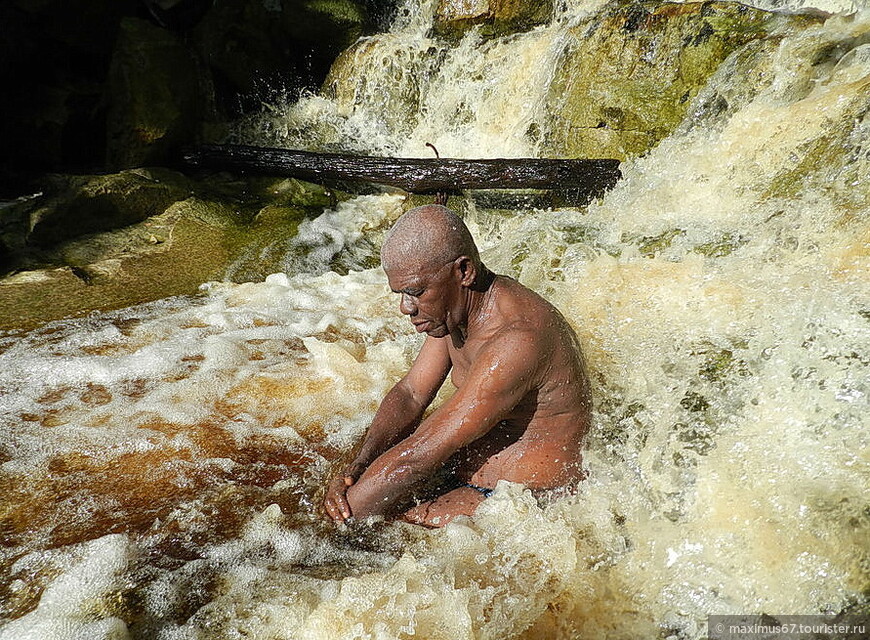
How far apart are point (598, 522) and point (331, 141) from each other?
7542 millimetres

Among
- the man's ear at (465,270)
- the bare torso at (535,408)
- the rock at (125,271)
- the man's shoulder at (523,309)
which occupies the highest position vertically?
the man's ear at (465,270)

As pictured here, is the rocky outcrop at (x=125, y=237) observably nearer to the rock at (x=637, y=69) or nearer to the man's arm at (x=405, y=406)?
the rock at (x=637, y=69)

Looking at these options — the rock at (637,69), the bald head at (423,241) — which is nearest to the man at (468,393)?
the bald head at (423,241)

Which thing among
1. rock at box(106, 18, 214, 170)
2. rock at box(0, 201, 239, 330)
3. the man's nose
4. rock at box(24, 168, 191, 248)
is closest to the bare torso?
the man's nose

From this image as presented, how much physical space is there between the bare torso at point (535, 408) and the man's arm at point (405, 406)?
0.47 ft

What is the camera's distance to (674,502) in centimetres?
282

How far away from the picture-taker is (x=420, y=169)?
23.7 feet

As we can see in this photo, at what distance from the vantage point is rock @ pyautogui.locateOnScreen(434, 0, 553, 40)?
8977 millimetres

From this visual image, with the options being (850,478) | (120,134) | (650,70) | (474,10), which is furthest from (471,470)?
(474,10)

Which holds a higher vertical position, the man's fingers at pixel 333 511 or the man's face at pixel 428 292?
the man's face at pixel 428 292

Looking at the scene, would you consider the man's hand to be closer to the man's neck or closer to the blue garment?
the blue garment

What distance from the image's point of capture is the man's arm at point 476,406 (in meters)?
2.48

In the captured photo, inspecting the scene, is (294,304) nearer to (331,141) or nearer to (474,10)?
(331,141)

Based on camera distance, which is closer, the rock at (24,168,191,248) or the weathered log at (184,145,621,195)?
the rock at (24,168,191,248)
